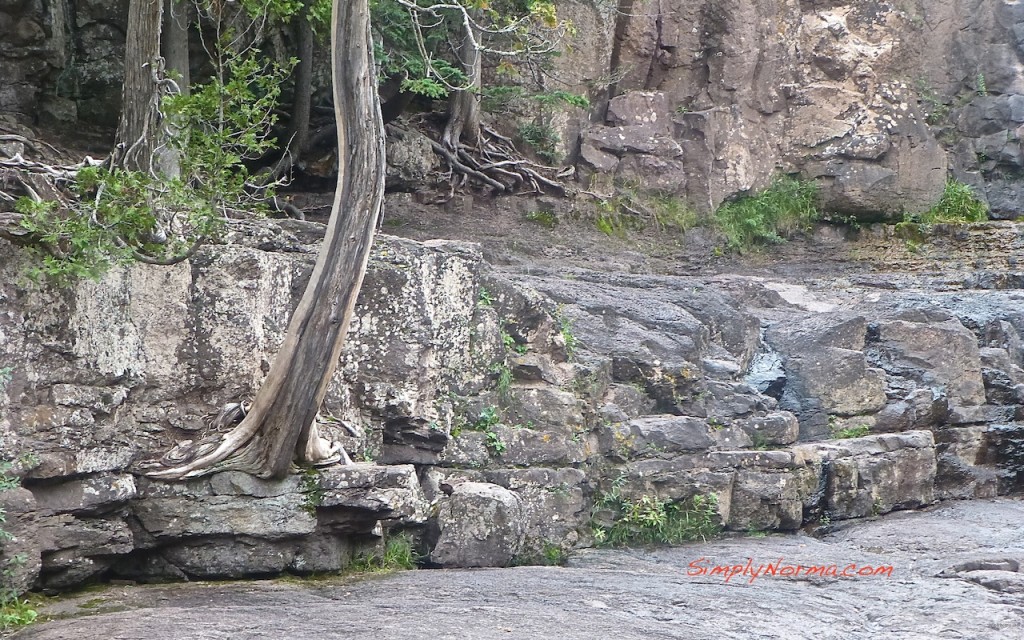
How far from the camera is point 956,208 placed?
16016mm

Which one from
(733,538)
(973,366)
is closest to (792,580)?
(733,538)

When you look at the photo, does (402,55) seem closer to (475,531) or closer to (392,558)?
(475,531)

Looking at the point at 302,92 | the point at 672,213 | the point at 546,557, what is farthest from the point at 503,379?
the point at 672,213

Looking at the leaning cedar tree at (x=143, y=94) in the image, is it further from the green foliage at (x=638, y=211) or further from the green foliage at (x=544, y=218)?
the green foliage at (x=638, y=211)

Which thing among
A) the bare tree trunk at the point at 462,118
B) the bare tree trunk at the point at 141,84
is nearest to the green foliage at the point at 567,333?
the bare tree trunk at the point at 141,84

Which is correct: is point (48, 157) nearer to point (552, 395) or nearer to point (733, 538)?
point (552, 395)

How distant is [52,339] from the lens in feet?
21.6

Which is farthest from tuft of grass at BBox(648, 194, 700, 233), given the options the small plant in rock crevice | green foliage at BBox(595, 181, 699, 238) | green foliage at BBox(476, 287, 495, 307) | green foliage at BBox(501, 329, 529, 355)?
green foliage at BBox(476, 287, 495, 307)

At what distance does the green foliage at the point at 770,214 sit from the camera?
15281mm

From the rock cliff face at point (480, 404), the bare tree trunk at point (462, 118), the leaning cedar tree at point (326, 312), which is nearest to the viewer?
the rock cliff face at point (480, 404)

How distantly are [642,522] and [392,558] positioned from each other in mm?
2285

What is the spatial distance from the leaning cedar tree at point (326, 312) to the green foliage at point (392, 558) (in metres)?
0.76

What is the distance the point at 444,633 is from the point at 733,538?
159 inches

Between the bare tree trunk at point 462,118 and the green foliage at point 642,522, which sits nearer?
the green foliage at point 642,522
